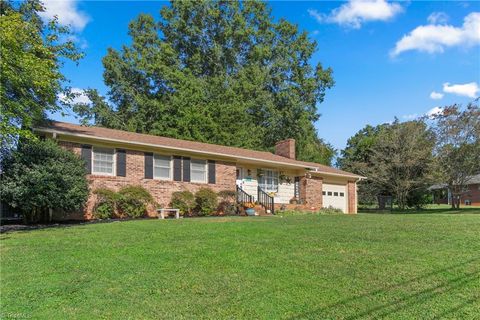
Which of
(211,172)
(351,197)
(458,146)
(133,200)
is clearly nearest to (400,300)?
(133,200)

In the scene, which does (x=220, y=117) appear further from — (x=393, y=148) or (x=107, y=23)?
(x=393, y=148)

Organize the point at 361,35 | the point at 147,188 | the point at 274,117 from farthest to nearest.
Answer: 1. the point at 274,117
2. the point at 147,188
3. the point at 361,35

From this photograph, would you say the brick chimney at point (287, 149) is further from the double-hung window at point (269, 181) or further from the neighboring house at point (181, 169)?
the double-hung window at point (269, 181)

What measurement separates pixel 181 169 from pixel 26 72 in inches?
319

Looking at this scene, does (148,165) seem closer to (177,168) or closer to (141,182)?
(141,182)

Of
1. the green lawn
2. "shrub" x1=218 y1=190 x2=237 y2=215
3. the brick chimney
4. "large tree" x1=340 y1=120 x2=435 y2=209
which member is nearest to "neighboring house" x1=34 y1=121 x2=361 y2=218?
the brick chimney

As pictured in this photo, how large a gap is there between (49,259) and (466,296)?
21.3 ft

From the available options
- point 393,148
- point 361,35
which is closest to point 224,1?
point 393,148

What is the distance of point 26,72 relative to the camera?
412 inches

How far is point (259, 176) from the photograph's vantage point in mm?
21234

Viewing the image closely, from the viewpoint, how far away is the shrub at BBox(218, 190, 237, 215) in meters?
18.3

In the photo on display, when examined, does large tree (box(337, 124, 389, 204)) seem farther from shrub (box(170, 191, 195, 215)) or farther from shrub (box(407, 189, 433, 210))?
shrub (box(170, 191, 195, 215))

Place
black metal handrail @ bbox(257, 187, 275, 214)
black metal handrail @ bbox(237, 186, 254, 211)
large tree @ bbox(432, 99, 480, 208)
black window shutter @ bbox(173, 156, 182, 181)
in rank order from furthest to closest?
large tree @ bbox(432, 99, 480, 208), black metal handrail @ bbox(257, 187, 275, 214), black metal handrail @ bbox(237, 186, 254, 211), black window shutter @ bbox(173, 156, 182, 181)

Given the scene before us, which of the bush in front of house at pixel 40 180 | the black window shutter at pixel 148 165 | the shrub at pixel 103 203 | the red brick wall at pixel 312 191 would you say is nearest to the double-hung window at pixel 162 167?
the black window shutter at pixel 148 165
